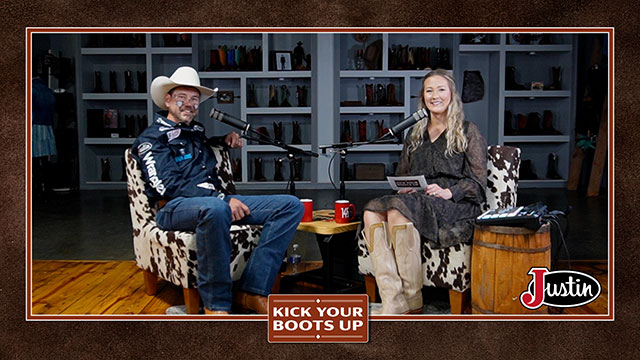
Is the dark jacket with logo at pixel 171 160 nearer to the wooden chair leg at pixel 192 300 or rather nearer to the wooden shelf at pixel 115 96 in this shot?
the wooden shelf at pixel 115 96

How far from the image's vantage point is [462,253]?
289cm

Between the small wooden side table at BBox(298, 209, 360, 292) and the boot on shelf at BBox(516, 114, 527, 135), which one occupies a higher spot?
the boot on shelf at BBox(516, 114, 527, 135)

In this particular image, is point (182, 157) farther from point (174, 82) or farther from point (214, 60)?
point (214, 60)

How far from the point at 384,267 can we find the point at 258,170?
704 millimetres

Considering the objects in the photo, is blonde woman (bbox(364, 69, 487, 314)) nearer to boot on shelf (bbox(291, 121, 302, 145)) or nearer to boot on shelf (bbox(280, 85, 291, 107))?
boot on shelf (bbox(291, 121, 302, 145))

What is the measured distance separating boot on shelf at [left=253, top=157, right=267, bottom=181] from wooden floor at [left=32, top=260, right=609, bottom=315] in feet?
2.29

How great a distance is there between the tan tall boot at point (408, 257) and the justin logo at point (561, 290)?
1.55 feet

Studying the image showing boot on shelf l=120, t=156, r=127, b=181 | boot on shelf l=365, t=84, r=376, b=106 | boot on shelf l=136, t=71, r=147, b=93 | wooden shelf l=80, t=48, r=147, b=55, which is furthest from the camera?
boot on shelf l=365, t=84, r=376, b=106

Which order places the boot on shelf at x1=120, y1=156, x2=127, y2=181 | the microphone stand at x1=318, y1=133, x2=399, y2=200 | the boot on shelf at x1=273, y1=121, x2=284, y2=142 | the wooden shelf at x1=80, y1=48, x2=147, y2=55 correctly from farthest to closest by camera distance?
the boot on shelf at x1=120, y1=156, x2=127, y2=181 < the boot on shelf at x1=273, y1=121, x2=284, y2=142 < the microphone stand at x1=318, y1=133, x2=399, y2=200 < the wooden shelf at x1=80, y1=48, x2=147, y2=55

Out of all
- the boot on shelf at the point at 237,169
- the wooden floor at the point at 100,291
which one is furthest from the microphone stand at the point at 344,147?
the wooden floor at the point at 100,291

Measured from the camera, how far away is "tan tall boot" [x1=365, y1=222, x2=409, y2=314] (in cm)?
279

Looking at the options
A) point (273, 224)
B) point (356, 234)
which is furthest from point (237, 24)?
point (356, 234)

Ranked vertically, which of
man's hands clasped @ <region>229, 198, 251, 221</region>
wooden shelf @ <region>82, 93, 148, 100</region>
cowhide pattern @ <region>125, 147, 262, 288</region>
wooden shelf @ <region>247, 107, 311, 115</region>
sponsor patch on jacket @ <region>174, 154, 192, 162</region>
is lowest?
cowhide pattern @ <region>125, 147, 262, 288</region>

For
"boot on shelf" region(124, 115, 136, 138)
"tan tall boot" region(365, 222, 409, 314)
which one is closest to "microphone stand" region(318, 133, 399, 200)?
"tan tall boot" region(365, 222, 409, 314)
